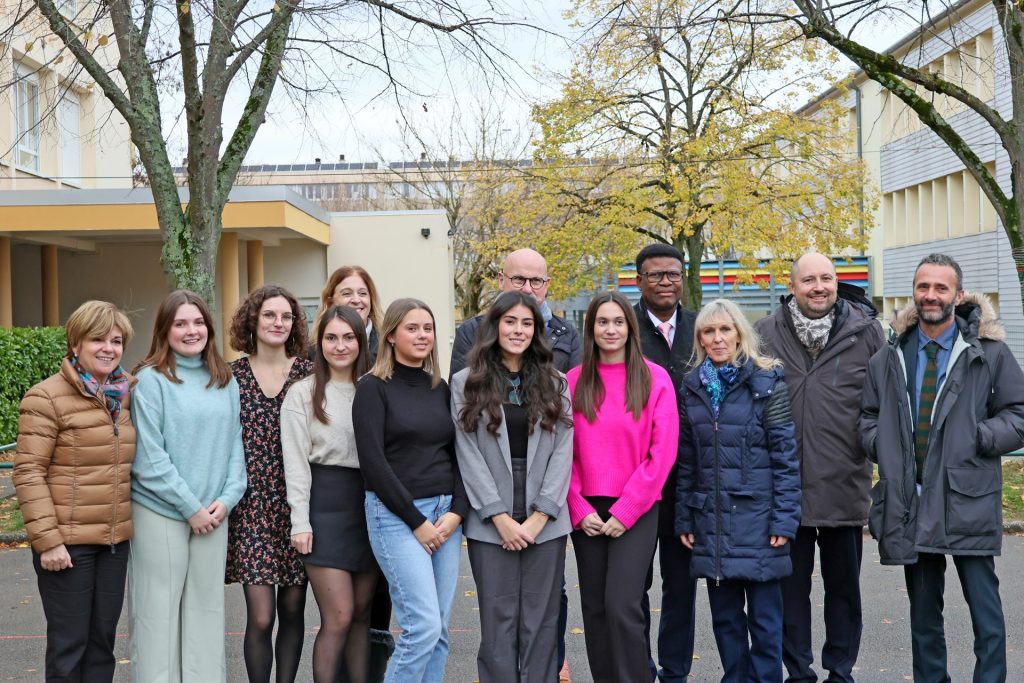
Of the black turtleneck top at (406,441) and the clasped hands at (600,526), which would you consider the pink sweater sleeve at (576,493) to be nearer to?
the clasped hands at (600,526)

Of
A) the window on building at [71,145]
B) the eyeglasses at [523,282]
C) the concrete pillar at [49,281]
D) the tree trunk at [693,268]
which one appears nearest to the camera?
the eyeglasses at [523,282]

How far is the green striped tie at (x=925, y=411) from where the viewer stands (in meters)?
5.02

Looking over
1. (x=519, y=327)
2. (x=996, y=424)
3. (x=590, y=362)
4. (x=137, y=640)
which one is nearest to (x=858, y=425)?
(x=996, y=424)

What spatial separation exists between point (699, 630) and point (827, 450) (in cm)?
205

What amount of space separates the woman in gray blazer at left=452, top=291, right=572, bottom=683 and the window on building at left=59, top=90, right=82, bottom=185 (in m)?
22.0

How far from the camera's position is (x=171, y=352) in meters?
4.89

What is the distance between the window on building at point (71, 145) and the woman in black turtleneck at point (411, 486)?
71.6 ft

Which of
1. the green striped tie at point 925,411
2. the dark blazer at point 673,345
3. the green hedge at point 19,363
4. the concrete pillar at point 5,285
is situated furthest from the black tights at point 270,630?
the concrete pillar at point 5,285

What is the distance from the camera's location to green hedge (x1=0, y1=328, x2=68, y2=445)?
15.1 meters

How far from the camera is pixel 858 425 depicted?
205 inches

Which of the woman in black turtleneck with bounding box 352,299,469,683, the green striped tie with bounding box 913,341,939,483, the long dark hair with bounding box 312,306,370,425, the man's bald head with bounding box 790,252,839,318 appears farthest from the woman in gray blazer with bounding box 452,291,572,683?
the green striped tie with bounding box 913,341,939,483

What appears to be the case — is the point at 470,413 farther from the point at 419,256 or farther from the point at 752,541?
the point at 419,256

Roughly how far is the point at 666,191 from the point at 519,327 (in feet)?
75.1

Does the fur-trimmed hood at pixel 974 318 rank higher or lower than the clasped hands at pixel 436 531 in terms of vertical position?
higher
